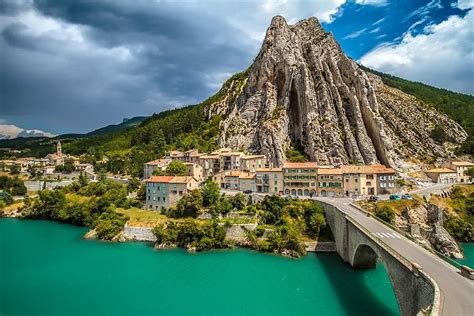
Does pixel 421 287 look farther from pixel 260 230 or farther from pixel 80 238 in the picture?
pixel 80 238

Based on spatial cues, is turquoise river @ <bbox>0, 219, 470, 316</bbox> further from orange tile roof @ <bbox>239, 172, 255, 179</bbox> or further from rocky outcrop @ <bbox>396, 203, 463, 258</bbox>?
orange tile roof @ <bbox>239, 172, 255, 179</bbox>

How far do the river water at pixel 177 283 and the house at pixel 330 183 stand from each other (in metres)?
14.7

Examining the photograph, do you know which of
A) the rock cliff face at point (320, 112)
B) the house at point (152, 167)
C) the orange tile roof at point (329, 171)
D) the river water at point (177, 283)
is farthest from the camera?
the house at point (152, 167)

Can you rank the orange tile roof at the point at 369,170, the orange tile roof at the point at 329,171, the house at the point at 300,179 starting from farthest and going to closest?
the house at the point at 300,179 < the orange tile roof at the point at 329,171 < the orange tile roof at the point at 369,170

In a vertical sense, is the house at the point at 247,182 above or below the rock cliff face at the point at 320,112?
below

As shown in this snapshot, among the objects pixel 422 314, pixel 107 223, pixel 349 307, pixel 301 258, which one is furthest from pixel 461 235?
pixel 107 223

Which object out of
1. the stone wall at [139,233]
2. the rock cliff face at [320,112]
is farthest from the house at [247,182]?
the stone wall at [139,233]

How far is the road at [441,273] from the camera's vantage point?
1309cm

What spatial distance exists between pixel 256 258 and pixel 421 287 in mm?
19706

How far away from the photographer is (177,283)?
90.5 feet

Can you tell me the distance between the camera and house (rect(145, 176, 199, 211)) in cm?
4744

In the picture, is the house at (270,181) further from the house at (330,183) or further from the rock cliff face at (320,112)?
the rock cliff face at (320,112)

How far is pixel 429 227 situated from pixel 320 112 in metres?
35.4

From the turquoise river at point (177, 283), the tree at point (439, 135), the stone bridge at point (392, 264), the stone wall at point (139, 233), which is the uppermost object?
the tree at point (439, 135)
